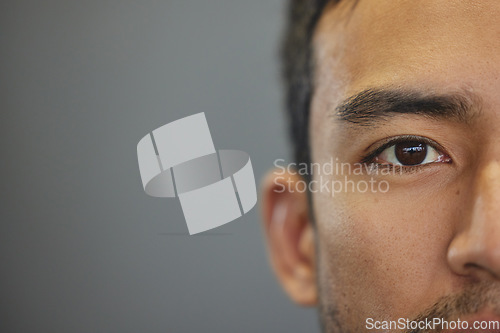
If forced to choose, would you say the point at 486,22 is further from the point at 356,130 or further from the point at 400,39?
the point at 356,130

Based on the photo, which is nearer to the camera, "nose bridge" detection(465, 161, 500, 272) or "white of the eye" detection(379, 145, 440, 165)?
"nose bridge" detection(465, 161, 500, 272)

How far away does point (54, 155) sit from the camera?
3.72 feet

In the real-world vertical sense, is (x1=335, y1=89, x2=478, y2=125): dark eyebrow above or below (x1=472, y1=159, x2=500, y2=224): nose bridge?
Result: above

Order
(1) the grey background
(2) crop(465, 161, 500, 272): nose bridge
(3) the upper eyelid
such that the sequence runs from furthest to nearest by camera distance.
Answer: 1. (1) the grey background
2. (3) the upper eyelid
3. (2) crop(465, 161, 500, 272): nose bridge

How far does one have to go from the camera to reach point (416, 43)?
2.85 ft

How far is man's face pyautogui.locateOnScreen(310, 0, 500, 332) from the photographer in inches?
31.1

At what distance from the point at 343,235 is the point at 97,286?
0.53 meters

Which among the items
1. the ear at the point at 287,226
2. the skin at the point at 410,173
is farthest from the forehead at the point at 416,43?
the ear at the point at 287,226

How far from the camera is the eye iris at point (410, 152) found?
0.89m

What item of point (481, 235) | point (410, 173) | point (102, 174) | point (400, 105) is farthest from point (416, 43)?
point (102, 174)

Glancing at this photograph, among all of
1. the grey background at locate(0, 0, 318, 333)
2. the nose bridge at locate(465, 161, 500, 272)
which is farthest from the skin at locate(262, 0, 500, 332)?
the grey background at locate(0, 0, 318, 333)

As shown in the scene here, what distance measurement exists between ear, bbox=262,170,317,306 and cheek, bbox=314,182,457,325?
0.61ft

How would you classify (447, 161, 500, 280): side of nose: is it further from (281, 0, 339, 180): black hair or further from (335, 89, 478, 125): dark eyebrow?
(281, 0, 339, 180): black hair

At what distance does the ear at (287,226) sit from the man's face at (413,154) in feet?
0.62
